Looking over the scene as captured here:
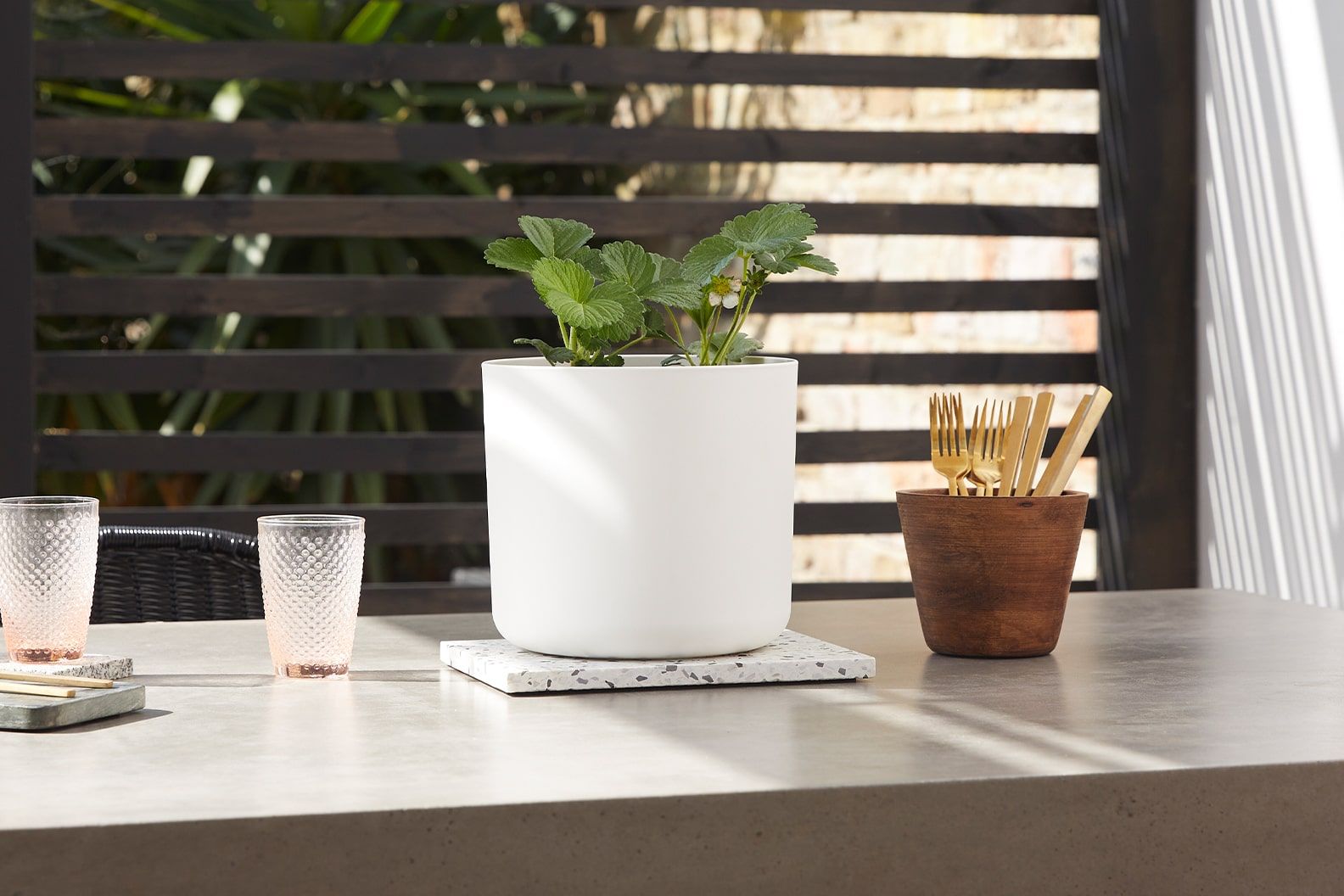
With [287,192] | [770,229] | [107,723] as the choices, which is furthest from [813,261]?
[287,192]

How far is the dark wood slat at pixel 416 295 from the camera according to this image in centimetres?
277

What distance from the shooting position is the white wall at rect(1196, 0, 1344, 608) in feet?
7.14

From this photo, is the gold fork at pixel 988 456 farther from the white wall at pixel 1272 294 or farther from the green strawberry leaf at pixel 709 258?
the white wall at pixel 1272 294

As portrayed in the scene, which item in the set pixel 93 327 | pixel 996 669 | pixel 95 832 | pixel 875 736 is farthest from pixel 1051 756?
pixel 93 327

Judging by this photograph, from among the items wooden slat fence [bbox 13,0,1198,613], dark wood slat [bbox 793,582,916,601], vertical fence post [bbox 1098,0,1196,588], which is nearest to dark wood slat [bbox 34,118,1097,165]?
wooden slat fence [bbox 13,0,1198,613]

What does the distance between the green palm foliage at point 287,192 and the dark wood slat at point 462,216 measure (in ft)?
2.47

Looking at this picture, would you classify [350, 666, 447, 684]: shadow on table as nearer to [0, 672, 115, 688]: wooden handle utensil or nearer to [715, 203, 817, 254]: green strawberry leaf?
[0, 672, 115, 688]: wooden handle utensil

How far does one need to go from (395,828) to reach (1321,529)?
5.87 feet

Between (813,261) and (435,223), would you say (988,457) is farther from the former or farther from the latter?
(435,223)

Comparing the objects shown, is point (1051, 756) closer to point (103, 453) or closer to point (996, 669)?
point (996, 669)

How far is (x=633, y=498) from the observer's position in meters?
0.97

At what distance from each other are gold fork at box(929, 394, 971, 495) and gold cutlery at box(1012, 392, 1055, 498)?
4 centimetres

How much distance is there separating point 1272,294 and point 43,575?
1.89m

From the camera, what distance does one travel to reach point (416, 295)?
9.37ft
